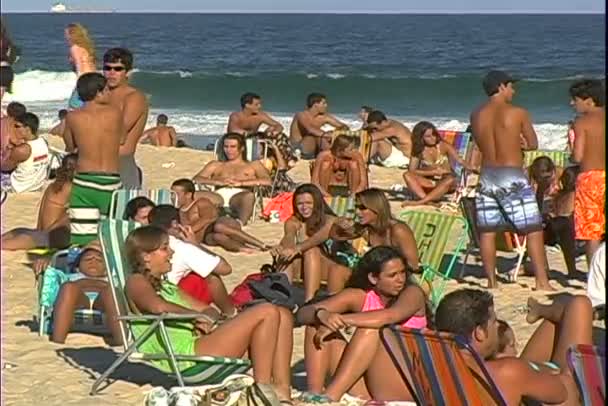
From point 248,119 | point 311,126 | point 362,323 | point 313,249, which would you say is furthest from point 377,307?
point 311,126

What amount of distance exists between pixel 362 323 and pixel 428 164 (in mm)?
5952

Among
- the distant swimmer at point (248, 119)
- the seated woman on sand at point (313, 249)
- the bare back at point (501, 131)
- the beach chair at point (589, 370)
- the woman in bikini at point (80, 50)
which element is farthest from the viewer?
the distant swimmer at point (248, 119)

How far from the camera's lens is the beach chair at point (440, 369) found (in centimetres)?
376

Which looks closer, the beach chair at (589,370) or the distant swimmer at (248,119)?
the beach chair at (589,370)

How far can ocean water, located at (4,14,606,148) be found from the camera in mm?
27436

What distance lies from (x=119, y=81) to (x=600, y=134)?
2546mm

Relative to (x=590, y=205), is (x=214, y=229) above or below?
below

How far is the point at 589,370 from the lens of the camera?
12.1 ft

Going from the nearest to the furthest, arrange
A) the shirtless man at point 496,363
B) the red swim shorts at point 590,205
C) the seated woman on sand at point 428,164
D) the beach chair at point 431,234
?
the shirtless man at point 496,363, the red swim shorts at point 590,205, the beach chair at point 431,234, the seated woman on sand at point 428,164

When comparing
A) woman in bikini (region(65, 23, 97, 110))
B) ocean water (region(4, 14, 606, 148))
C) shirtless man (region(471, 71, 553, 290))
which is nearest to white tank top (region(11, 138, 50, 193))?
woman in bikini (region(65, 23, 97, 110))

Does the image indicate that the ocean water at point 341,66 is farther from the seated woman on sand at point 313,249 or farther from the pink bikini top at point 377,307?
the pink bikini top at point 377,307

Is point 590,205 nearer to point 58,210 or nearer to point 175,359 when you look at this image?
point 175,359

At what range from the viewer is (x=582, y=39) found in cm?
4872

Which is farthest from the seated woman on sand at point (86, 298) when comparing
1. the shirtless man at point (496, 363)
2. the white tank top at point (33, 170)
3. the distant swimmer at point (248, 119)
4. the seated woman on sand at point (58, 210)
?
the distant swimmer at point (248, 119)
